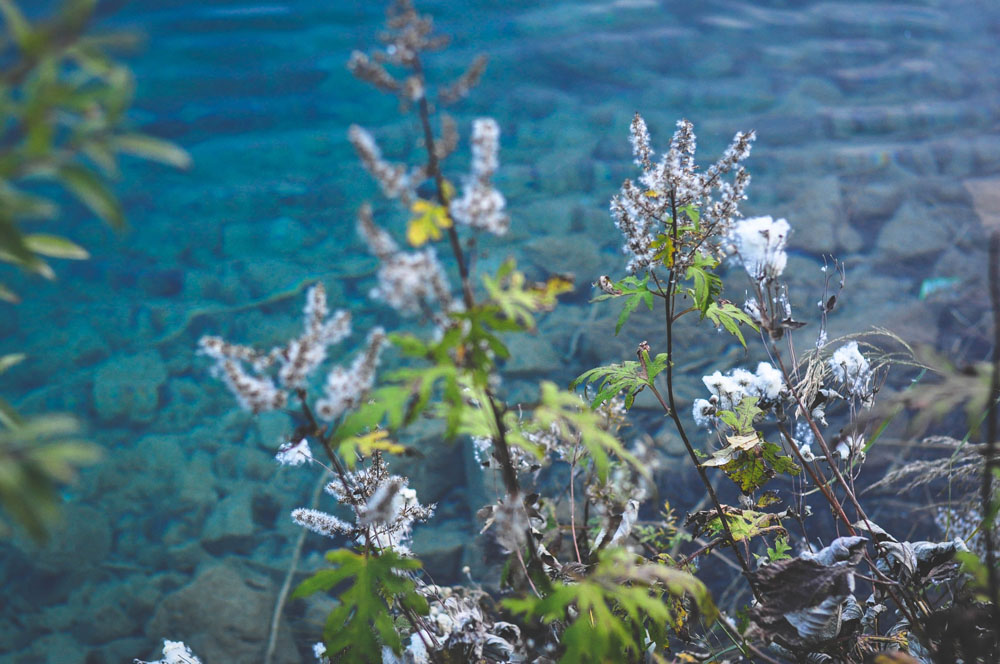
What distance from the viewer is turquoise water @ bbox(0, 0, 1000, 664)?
5285 mm

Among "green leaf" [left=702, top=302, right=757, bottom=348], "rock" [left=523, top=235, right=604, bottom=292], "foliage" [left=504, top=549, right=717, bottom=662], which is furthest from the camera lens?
"rock" [left=523, top=235, right=604, bottom=292]

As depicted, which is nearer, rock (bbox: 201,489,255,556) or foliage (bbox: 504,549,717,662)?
foliage (bbox: 504,549,717,662)

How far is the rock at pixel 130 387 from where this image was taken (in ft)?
21.3

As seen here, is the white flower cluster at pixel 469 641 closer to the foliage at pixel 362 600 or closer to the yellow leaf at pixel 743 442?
the foliage at pixel 362 600

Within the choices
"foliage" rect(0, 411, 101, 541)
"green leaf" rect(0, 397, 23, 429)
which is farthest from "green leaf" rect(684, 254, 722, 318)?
"green leaf" rect(0, 397, 23, 429)

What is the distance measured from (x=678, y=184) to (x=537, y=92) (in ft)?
28.7

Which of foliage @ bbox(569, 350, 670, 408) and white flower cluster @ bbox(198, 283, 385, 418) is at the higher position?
white flower cluster @ bbox(198, 283, 385, 418)

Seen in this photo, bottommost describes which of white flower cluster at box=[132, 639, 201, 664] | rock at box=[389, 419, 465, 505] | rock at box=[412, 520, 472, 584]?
rock at box=[412, 520, 472, 584]

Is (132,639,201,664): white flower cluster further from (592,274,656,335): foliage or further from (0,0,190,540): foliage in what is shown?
(592,274,656,335): foliage

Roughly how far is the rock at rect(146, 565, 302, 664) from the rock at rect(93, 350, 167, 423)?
2.20 m

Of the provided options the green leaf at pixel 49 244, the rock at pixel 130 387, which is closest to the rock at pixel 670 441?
the green leaf at pixel 49 244

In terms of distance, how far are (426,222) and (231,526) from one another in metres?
5.16

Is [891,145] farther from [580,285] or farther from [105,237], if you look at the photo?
[105,237]

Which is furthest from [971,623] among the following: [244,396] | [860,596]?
[860,596]
